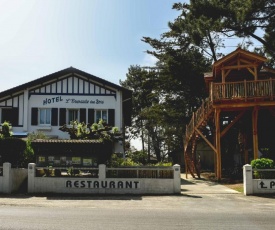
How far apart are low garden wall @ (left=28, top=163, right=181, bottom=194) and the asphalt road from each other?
1041mm

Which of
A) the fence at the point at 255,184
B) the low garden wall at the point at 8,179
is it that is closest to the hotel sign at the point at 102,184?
the low garden wall at the point at 8,179

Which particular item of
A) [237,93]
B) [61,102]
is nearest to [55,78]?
[61,102]

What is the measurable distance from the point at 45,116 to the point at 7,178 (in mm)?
11909

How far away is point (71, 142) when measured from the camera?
64.9 ft

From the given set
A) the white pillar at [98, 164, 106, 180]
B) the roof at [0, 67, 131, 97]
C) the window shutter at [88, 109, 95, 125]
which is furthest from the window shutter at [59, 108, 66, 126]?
the white pillar at [98, 164, 106, 180]

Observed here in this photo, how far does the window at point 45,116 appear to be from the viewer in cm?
2844

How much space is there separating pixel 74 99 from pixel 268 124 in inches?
564

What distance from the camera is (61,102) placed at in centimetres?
2839

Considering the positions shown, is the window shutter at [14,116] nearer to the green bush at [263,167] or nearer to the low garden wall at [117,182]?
the low garden wall at [117,182]

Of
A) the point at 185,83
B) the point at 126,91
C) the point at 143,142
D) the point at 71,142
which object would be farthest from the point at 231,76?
the point at 143,142

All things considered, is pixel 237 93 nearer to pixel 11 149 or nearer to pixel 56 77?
pixel 11 149

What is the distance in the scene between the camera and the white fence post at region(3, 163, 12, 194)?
1697 centimetres

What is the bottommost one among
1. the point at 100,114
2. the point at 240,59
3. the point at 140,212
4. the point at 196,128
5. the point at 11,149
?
the point at 140,212

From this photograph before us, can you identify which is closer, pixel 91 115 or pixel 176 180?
pixel 176 180
